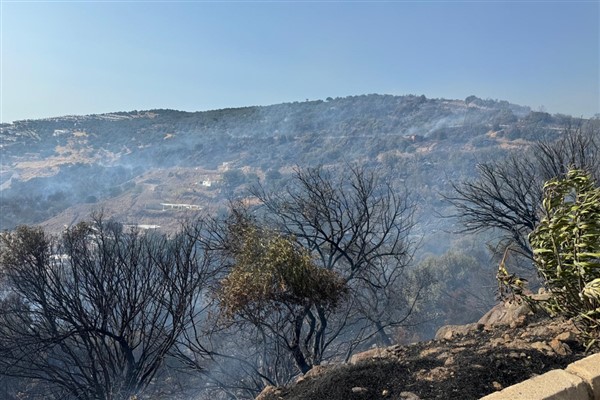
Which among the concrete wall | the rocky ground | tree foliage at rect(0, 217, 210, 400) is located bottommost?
tree foliage at rect(0, 217, 210, 400)

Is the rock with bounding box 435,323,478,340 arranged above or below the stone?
below

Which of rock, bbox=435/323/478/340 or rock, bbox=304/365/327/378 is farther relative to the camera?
rock, bbox=435/323/478/340

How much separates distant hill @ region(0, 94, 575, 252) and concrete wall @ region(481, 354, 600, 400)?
1508 inches

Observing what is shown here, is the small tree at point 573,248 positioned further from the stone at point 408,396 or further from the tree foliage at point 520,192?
the tree foliage at point 520,192

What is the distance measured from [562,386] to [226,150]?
280 feet

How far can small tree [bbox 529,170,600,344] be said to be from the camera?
3412 mm

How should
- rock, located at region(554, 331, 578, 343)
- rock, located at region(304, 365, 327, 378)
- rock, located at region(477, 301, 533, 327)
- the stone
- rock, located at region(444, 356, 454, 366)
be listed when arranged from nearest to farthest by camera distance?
1. the stone
2. rock, located at region(444, 356, 454, 366)
3. rock, located at region(554, 331, 578, 343)
4. rock, located at region(304, 365, 327, 378)
5. rock, located at region(477, 301, 533, 327)

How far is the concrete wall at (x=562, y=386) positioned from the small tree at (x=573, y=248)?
22.0 inches

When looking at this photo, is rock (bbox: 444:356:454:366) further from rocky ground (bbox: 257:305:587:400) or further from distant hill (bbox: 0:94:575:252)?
distant hill (bbox: 0:94:575:252)

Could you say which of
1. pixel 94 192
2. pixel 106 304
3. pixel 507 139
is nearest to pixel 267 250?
pixel 106 304

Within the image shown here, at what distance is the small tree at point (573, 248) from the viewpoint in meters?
3.41

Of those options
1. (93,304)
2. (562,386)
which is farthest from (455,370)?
(93,304)

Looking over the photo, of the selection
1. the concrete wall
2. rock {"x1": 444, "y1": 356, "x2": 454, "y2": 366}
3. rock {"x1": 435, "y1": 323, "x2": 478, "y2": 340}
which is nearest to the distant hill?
rock {"x1": 435, "y1": 323, "x2": 478, "y2": 340}

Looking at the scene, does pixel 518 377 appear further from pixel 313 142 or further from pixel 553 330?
pixel 313 142
